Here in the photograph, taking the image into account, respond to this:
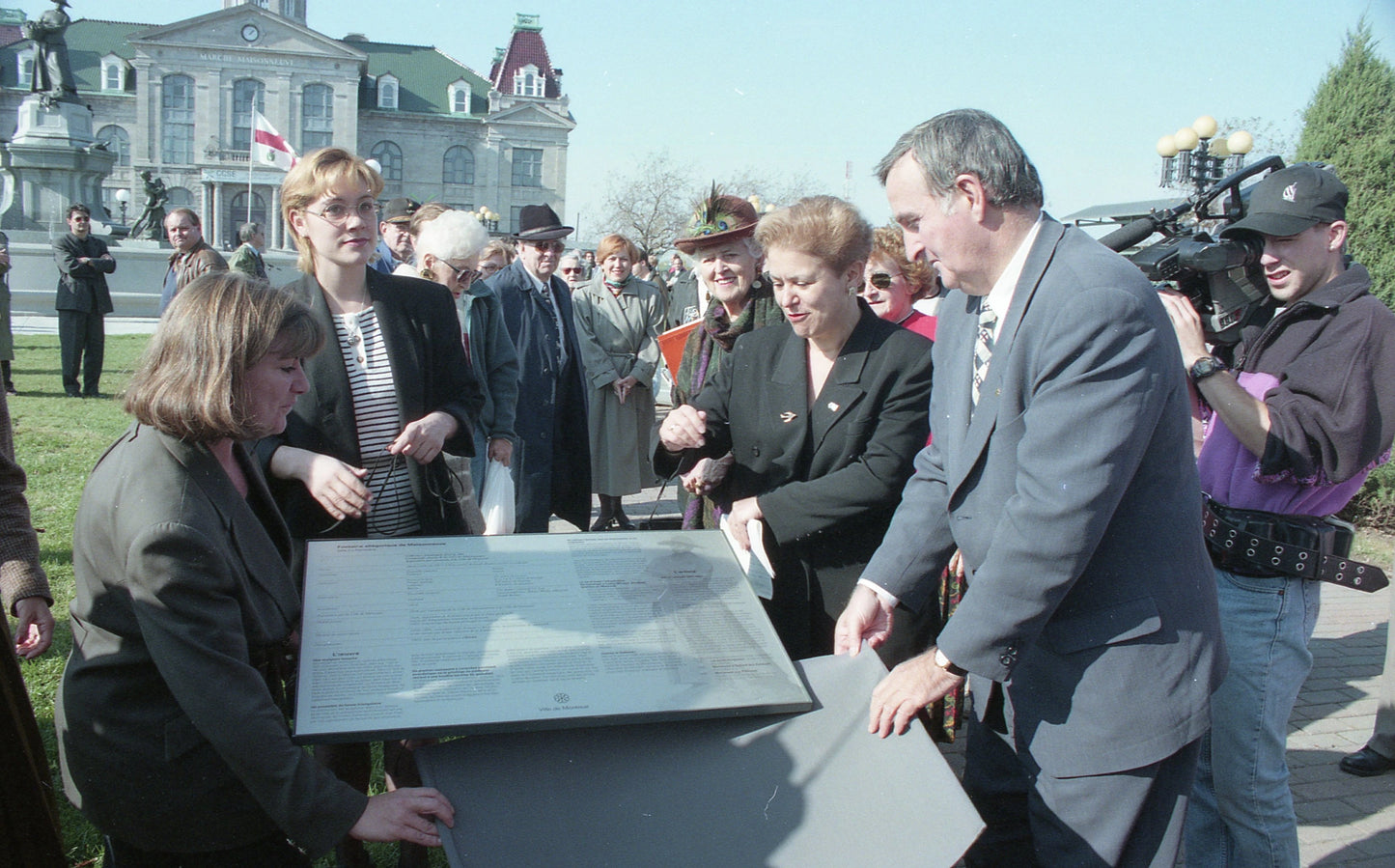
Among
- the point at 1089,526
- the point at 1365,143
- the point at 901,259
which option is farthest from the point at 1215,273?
the point at 1365,143

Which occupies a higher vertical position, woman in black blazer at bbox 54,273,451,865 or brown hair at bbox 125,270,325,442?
brown hair at bbox 125,270,325,442

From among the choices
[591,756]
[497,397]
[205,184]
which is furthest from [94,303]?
[205,184]

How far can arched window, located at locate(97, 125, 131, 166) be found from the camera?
2375 inches

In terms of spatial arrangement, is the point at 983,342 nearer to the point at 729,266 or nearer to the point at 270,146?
the point at 729,266

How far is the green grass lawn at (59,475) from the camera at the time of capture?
10.7ft

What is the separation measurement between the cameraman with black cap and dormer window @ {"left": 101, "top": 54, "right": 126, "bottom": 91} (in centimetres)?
7405

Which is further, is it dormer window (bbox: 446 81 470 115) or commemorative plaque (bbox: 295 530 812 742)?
dormer window (bbox: 446 81 470 115)

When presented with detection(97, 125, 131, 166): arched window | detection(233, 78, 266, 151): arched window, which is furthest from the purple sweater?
detection(97, 125, 131, 166): arched window

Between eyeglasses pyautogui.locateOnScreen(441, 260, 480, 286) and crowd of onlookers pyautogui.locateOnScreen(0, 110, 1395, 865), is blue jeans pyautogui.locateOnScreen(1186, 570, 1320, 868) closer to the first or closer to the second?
crowd of onlookers pyautogui.locateOnScreen(0, 110, 1395, 865)

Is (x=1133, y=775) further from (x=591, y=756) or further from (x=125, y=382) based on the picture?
(x=125, y=382)

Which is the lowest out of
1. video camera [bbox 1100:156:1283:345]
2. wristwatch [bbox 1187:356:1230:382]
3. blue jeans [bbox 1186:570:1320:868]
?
blue jeans [bbox 1186:570:1320:868]

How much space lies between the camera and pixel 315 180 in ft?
10.1

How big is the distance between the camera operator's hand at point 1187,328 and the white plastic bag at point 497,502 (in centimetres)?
244

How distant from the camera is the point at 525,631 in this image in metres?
2.02
